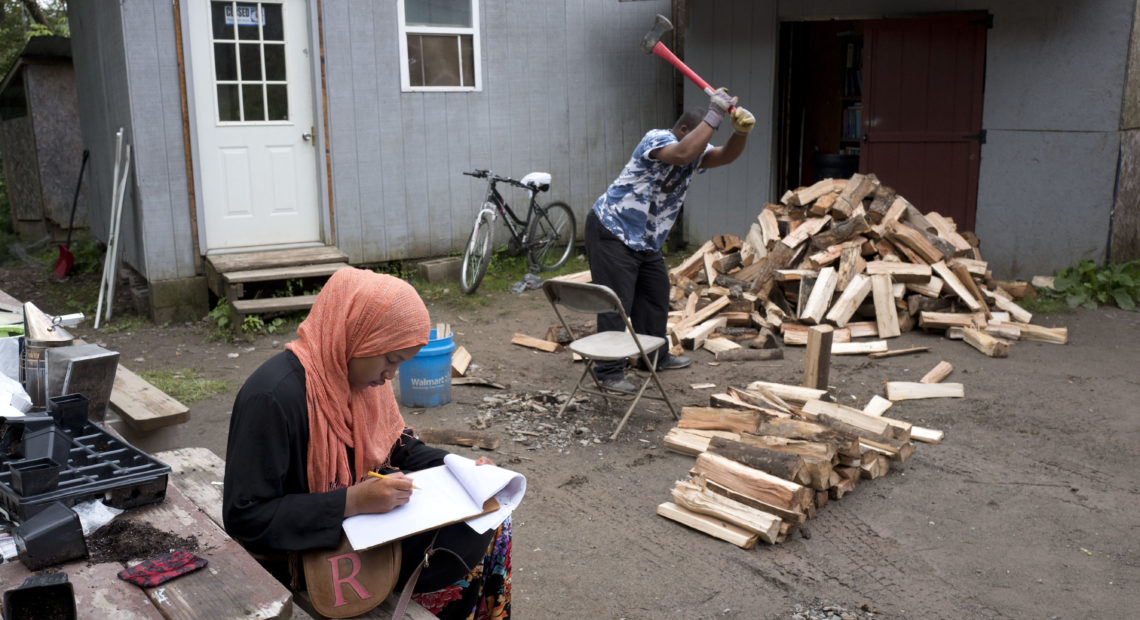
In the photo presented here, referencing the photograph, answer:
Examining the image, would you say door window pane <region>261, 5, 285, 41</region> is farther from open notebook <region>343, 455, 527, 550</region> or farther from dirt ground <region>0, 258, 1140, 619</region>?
open notebook <region>343, 455, 527, 550</region>

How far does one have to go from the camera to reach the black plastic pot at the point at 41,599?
2.02 m

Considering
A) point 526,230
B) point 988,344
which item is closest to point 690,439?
point 988,344

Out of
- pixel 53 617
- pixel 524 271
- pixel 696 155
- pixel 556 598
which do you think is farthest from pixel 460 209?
pixel 53 617

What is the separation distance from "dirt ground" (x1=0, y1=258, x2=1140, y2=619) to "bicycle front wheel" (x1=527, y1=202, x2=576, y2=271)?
11.3 ft

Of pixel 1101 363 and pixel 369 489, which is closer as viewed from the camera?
pixel 369 489

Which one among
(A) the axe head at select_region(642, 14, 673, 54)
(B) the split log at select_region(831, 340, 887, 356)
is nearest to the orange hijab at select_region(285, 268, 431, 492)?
(A) the axe head at select_region(642, 14, 673, 54)

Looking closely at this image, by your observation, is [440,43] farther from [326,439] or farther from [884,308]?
[326,439]

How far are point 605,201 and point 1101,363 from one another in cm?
410

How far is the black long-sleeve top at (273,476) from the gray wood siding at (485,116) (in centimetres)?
778

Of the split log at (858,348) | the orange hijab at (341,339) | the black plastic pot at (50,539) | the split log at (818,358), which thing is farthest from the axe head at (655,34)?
the black plastic pot at (50,539)

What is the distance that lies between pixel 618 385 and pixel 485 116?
509cm

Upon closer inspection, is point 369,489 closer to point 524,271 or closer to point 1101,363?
point 1101,363

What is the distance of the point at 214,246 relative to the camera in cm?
964

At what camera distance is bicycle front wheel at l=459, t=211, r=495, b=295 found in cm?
1002
